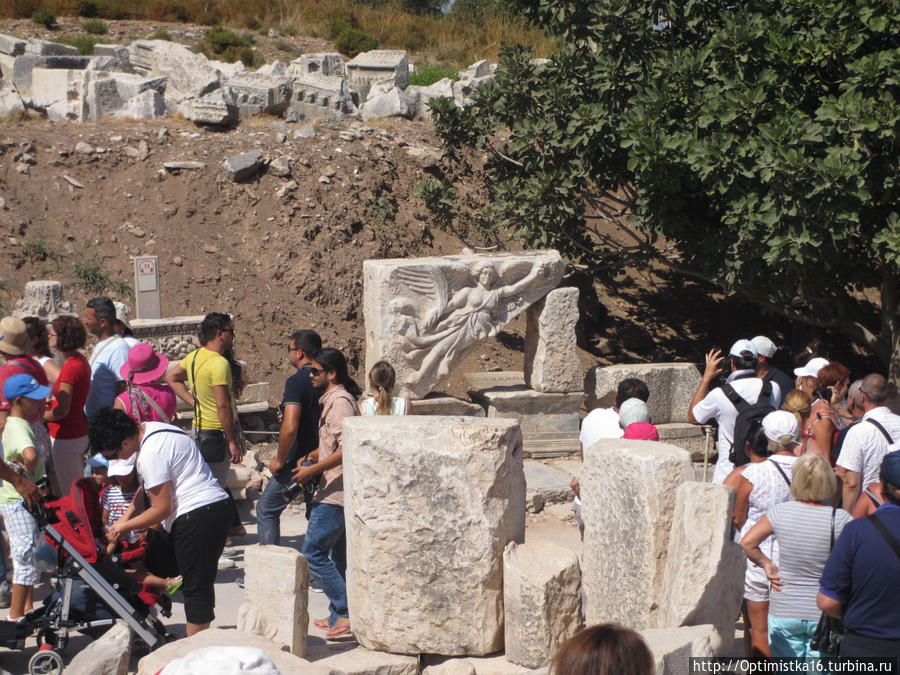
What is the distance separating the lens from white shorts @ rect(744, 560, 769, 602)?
14.0 ft

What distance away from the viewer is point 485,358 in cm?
1201

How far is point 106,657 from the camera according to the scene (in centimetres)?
384

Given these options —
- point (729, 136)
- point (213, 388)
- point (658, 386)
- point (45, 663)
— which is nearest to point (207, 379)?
point (213, 388)

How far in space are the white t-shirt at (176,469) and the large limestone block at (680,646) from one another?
225 centimetres

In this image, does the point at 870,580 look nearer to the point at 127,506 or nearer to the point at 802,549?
the point at 802,549

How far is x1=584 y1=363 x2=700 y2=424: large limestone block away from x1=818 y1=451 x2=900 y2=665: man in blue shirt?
5.47 meters

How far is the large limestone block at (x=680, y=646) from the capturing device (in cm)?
355

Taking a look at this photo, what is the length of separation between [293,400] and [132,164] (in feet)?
29.2

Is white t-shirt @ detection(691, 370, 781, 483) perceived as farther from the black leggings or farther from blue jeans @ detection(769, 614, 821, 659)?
the black leggings

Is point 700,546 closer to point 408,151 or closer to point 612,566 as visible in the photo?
point 612,566

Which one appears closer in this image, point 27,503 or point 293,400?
point 27,503

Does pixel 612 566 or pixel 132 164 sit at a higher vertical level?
pixel 132 164

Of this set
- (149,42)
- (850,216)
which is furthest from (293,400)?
(149,42)

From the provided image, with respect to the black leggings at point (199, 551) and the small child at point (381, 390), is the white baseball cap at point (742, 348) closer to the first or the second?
the small child at point (381, 390)
